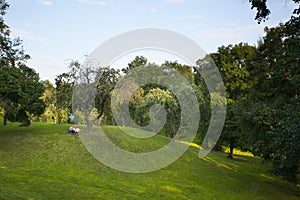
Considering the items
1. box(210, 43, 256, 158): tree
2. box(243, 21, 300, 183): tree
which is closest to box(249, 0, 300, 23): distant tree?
box(243, 21, 300, 183): tree

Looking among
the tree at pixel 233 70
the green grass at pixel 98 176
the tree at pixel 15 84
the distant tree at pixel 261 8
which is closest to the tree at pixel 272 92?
the green grass at pixel 98 176

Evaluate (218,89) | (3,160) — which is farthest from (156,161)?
(218,89)

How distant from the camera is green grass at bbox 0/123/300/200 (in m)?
Answer: 17.2

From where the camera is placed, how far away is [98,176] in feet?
70.0

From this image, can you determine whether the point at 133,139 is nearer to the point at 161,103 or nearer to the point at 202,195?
the point at 161,103

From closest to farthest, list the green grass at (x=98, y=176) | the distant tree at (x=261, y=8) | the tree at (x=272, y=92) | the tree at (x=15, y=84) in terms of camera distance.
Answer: the distant tree at (x=261, y=8) → the tree at (x=272, y=92) → the green grass at (x=98, y=176) → the tree at (x=15, y=84)

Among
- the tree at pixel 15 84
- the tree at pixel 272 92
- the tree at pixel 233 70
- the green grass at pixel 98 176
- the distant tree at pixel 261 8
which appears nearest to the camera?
the distant tree at pixel 261 8

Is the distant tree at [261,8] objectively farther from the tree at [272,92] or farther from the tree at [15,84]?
the tree at [15,84]

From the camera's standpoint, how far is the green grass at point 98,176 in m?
17.2

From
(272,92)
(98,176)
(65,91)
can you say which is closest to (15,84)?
(65,91)

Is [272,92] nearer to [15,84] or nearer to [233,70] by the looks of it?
[233,70]

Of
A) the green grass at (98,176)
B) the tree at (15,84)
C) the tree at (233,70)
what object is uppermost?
the tree at (233,70)

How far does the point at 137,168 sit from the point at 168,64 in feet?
133

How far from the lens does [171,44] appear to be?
26438 mm
